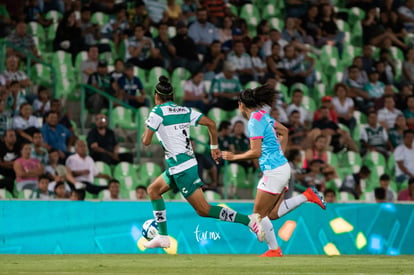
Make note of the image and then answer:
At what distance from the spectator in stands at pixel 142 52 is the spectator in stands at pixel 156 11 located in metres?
1.00

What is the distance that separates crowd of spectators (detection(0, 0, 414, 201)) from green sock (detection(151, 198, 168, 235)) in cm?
452

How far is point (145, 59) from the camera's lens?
19.0 m

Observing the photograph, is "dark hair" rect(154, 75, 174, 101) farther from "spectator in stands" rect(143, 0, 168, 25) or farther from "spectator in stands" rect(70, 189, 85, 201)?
"spectator in stands" rect(143, 0, 168, 25)

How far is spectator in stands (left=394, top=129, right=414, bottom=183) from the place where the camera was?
1836 cm

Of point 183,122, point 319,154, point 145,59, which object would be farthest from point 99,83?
point 183,122

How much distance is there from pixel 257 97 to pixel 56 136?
6.22m

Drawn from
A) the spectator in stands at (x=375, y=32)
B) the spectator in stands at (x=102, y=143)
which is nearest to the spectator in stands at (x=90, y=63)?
the spectator in stands at (x=102, y=143)

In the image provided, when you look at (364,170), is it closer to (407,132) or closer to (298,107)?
(407,132)

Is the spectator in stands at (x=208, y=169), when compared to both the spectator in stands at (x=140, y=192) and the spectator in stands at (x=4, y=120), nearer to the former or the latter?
the spectator in stands at (x=140, y=192)

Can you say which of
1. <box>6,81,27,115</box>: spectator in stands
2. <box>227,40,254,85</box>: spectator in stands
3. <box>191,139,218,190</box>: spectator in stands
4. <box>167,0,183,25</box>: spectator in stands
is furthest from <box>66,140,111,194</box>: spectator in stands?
<box>167,0,183,25</box>: spectator in stands

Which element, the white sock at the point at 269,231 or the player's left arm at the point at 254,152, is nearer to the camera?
the player's left arm at the point at 254,152

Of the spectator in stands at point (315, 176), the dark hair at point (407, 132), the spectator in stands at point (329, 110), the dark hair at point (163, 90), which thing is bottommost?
the spectator in stands at point (315, 176)

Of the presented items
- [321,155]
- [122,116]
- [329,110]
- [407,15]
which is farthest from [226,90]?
[407,15]

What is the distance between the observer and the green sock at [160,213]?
438 inches
